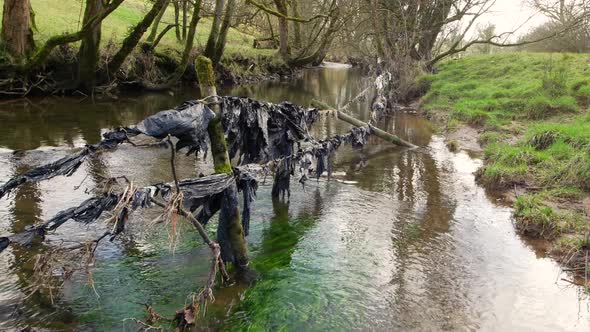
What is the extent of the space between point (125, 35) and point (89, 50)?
3.23 m

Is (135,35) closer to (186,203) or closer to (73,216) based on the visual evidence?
(186,203)

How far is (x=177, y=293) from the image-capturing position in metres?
5.02

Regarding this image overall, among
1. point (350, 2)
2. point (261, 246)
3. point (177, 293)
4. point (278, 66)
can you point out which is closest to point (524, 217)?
point (261, 246)

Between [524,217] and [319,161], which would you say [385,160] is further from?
[524,217]

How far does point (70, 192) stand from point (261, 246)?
134 inches

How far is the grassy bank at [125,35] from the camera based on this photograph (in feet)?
54.0

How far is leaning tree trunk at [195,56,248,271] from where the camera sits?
16.8ft

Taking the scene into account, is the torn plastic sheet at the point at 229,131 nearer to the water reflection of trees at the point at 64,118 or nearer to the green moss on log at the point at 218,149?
the green moss on log at the point at 218,149

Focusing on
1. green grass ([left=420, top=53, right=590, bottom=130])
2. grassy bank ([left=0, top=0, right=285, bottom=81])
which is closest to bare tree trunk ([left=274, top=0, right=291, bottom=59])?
grassy bank ([left=0, top=0, right=285, bottom=81])

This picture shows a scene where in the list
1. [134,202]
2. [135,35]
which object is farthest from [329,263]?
[135,35]

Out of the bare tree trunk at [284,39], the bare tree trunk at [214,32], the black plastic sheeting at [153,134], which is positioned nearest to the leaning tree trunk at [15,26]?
the bare tree trunk at [214,32]

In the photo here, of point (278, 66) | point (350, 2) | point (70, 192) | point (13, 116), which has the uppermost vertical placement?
point (350, 2)

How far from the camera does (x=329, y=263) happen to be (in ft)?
19.7

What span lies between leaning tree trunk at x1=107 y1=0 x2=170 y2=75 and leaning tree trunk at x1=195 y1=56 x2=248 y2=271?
10253 millimetres
